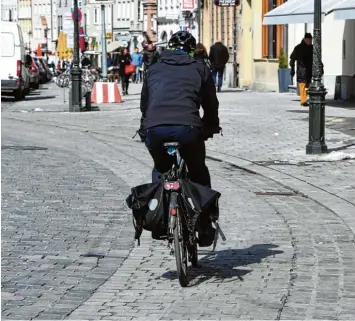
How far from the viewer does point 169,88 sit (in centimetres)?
837

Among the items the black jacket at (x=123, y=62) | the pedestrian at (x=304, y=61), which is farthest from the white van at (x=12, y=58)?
the pedestrian at (x=304, y=61)

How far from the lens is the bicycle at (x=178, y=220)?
809 cm

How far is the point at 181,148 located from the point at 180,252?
0.70 meters

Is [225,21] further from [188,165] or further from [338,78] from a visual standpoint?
[188,165]

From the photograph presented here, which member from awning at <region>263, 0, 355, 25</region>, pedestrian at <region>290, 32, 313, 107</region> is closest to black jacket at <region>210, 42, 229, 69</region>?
awning at <region>263, 0, 355, 25</region>

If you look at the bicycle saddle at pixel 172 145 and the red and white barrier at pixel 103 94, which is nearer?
the bicycle saddle at pixel 172 145

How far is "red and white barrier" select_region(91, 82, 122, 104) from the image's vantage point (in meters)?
34.9

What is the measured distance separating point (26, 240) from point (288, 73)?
29.5 meters

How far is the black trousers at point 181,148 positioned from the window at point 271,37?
1261 inches

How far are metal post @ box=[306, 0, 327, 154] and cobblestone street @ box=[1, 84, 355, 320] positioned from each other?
0.99 feet

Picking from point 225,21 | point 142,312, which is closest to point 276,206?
point 142,312

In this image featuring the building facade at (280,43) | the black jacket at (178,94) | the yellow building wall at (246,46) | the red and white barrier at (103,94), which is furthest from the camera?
the yellow building wall at (246,46)

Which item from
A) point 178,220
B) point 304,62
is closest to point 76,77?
point 304,62

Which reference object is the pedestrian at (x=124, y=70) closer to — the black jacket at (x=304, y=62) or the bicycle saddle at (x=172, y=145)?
the black jacket at (x=304, y=62)
